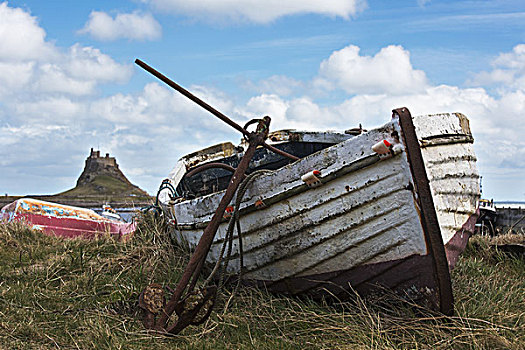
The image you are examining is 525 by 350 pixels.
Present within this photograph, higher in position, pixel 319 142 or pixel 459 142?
pixel 319 142

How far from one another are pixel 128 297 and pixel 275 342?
1722 millimetres

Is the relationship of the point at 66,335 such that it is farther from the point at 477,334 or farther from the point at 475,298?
the point at 475,298

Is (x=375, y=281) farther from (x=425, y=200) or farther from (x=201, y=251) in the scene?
(x=201, y=251)

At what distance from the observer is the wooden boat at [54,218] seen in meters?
8.46

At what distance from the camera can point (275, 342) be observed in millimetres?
3047

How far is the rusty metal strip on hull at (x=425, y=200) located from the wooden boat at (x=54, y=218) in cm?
620

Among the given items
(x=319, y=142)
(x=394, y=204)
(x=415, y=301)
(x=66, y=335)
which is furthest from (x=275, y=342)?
(x=319, y=142)

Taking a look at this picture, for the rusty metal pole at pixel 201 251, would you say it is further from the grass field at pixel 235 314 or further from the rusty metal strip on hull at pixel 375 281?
the rusty metal strip on hull at pixel 375 281

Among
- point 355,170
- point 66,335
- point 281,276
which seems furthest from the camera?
point 281,276

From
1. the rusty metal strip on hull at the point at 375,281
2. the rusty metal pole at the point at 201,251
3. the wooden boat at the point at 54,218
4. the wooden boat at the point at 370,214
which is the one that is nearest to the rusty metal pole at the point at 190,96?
the rusty metal pole at the point at 201,251

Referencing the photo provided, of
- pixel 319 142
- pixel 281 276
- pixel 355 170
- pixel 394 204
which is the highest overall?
pixel 319 142

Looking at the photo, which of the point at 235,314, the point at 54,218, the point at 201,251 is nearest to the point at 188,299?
Result: the point at 201,251

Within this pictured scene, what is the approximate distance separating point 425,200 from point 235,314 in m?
1.55

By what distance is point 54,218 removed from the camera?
888cm
